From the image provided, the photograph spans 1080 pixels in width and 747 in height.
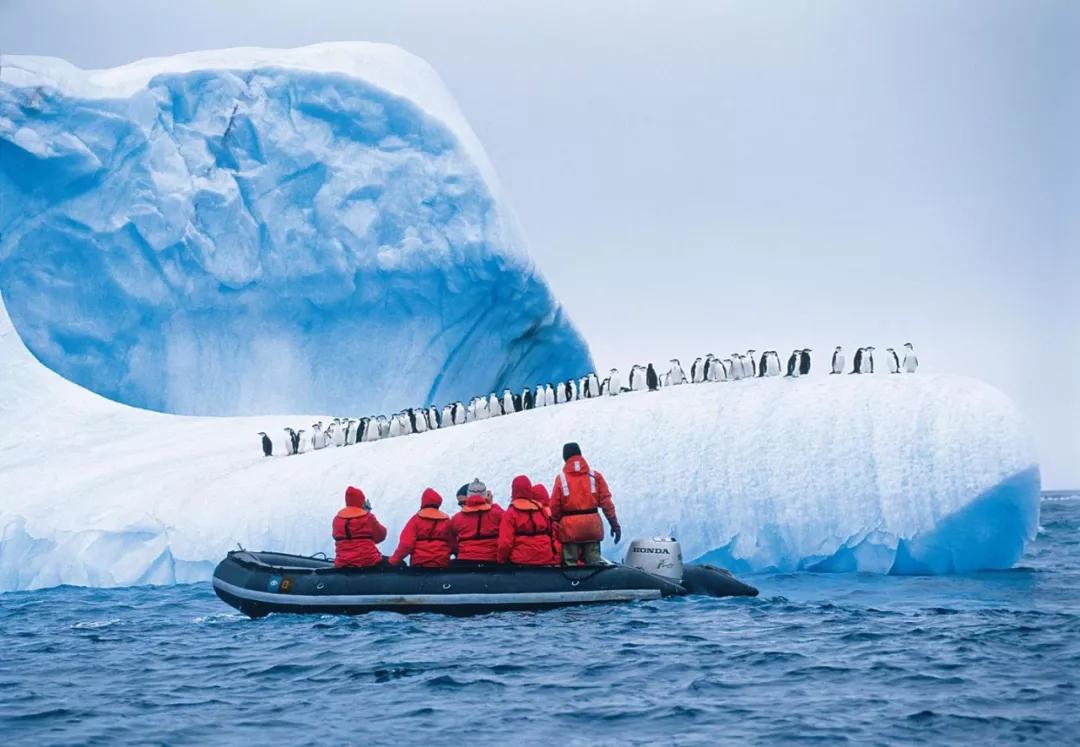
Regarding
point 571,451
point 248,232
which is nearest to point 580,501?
point 571,451

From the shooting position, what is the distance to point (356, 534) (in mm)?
10578

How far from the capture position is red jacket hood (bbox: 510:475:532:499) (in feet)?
32.3

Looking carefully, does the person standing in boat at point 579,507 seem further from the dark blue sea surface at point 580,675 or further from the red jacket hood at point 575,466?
the dark blue sea surface at point 580,675

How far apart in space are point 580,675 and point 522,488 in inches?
98.2

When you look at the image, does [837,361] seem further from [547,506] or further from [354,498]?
[354,498]

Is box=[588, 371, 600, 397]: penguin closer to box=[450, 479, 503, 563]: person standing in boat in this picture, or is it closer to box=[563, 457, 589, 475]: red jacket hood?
box=[450, 479, 503, 563]: person standing in boat

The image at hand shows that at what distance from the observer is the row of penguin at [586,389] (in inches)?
616

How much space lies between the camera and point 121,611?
12273 mm

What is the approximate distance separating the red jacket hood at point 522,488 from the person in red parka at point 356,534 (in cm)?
128

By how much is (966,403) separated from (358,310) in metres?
13.3

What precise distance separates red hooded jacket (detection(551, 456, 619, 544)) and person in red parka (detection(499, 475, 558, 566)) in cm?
16

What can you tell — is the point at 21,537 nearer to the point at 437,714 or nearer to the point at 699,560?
the point at 699,560

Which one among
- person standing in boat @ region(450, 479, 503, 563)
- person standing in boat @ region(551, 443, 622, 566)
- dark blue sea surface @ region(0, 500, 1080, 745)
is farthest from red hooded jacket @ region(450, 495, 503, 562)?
dark blue sea surface @ region(0, 500, 1080, 745)

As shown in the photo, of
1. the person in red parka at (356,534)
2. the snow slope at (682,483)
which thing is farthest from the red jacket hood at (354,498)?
the snow slope at (682,483)
